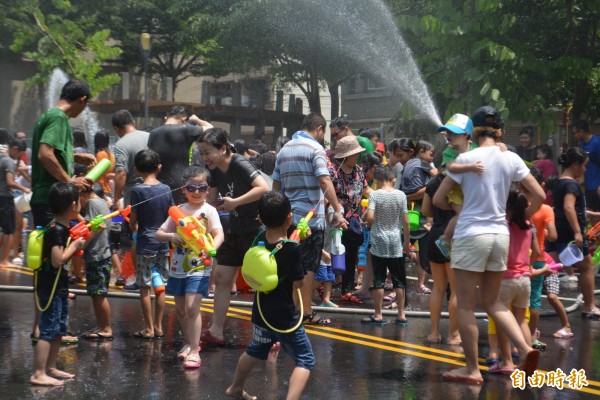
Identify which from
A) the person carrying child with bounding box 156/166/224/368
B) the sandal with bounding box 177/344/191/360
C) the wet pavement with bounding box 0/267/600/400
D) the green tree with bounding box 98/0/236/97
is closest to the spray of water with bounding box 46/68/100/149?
the green tree with bounding box 98/0/236/97

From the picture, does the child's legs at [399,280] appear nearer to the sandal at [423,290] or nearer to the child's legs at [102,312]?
the sandal at [423,290]

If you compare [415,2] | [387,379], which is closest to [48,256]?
[387,379]

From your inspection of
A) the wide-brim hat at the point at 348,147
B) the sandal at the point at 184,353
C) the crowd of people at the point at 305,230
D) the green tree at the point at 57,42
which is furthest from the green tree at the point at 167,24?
the sandal at the point at 184,353

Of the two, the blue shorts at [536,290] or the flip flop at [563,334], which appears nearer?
the blue shorts at [536,290]

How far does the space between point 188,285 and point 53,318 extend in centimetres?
116

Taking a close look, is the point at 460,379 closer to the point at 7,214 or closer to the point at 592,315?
the point at 592,315

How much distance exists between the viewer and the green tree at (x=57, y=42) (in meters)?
31.8

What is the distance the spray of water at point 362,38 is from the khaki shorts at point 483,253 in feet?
44.8

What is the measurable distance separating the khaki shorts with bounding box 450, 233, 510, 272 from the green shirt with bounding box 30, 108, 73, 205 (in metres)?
3.20

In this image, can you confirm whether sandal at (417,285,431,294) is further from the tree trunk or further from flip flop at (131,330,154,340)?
the tree trunk

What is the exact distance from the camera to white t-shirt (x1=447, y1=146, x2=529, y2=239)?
6.74m

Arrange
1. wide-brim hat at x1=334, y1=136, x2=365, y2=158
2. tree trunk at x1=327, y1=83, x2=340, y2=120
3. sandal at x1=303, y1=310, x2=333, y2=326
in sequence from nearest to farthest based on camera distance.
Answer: sandal at x1=303, y1=310, x2=333, y2=326 → wide-brim hat at x1=334, y1=136, x2=365, y2=158 → tree trunk at x1=327, y1=83, x2=340, y2=120

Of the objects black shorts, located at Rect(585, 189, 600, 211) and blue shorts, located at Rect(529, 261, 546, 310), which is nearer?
blue shorts, located at Rect(529, 261, 546, 310)

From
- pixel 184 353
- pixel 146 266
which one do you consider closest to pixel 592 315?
pixel 184 353
